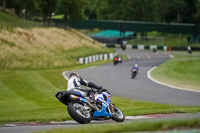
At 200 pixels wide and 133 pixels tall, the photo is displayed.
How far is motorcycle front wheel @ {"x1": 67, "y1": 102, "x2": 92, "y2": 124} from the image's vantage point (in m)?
11.7

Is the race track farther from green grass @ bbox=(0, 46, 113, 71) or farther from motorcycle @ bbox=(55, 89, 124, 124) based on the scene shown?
motorcycle @ bbox=(55, 89, 124, 124)

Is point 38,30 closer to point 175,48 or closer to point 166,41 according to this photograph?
point 175,48

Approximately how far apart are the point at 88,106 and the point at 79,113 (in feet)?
1.71

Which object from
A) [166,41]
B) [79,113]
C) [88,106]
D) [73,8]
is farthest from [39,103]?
[166,41]

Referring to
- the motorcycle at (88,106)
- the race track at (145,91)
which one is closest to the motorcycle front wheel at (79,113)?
the motorcycle at (88,106)

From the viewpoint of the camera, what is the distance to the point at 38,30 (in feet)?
198

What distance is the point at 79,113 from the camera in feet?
38.9

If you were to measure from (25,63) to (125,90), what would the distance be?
60.2ft

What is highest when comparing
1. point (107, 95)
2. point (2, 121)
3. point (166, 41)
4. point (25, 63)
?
point (107, 95)

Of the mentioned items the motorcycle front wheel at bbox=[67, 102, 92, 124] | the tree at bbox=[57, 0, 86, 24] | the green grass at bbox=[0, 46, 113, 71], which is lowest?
the green grass at bbox=[0, 46, 113, 71]

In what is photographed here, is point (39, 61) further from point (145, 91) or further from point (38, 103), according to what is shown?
point (38, 103)

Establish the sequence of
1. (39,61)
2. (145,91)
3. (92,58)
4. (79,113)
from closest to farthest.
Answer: (79,113) < (145,91) < (39,61) < (92,58)

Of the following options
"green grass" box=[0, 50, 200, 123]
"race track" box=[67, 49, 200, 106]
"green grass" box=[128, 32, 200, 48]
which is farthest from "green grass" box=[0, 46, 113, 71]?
"green grass" box=[128, 32, 200, 48]

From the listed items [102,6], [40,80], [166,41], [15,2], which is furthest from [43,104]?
[102,6]
